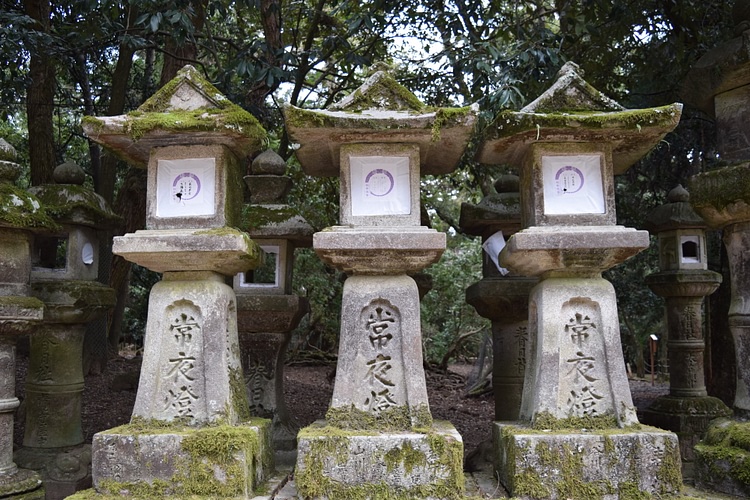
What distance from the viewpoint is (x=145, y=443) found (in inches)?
165

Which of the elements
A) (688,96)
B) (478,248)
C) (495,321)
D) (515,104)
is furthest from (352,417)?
(478,248)

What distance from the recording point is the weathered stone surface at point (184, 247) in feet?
14.3

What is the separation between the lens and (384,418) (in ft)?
14.3

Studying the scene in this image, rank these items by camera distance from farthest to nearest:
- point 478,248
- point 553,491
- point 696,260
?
point 478,248 → point 696,260 → point 553,491

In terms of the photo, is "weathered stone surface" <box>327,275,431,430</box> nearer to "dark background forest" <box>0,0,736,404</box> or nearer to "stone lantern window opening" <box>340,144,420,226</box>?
"stone lantern window opening" <box>340,144,420,226</box>

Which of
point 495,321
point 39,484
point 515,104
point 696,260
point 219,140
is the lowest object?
point 39,484

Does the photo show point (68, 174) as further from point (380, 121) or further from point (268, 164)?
point (380, 121)

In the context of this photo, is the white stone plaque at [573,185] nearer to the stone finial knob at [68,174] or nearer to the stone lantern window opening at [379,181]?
the stone lantern window opening at [379,181]

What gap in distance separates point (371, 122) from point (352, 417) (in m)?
2.12

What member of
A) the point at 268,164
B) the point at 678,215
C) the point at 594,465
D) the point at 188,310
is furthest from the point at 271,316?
the point at 678,215

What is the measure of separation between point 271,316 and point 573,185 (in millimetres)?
3113

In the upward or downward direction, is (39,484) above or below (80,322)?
below

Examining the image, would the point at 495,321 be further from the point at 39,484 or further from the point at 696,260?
the point at 39,484

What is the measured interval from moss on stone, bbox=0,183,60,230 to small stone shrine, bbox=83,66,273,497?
3.07ft
